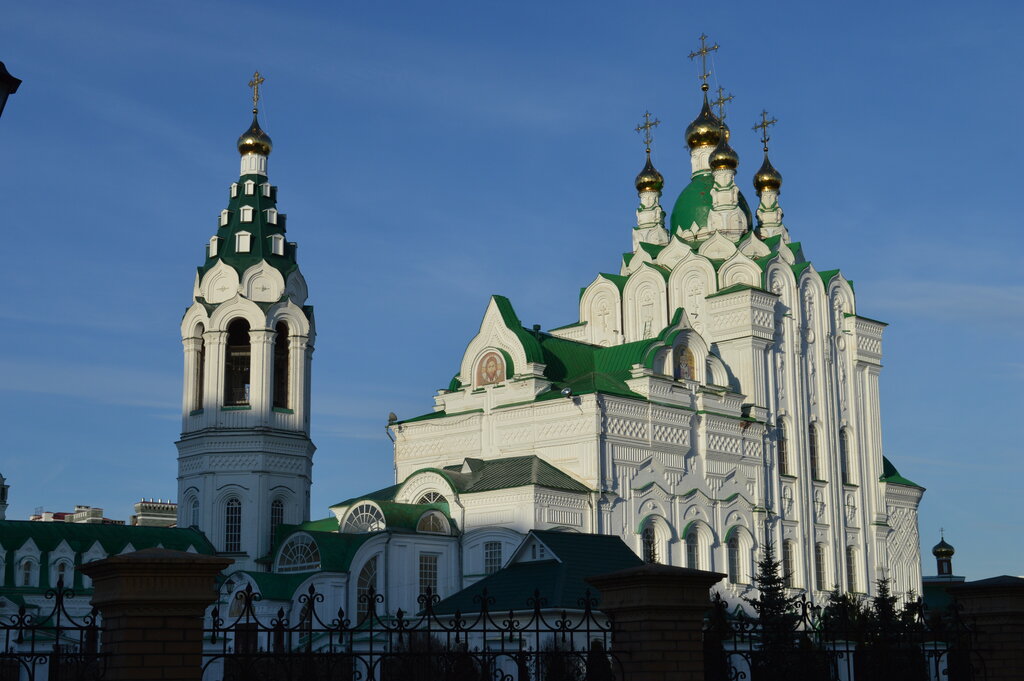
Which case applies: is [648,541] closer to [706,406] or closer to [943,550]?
[706,406]

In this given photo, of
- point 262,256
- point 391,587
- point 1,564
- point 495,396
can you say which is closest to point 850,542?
point 495,396

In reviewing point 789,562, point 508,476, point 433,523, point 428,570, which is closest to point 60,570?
point 428,570

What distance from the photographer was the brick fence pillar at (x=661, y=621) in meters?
9.21

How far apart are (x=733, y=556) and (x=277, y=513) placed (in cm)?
1211

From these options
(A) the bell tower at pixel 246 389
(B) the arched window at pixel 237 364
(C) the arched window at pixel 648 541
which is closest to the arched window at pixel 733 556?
(C) the arched window at pixel 648 541

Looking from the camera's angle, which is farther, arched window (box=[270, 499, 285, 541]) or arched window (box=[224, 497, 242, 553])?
arched window (box=[270, 499, 285, 541])

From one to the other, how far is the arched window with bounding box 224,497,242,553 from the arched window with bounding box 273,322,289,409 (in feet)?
9.24

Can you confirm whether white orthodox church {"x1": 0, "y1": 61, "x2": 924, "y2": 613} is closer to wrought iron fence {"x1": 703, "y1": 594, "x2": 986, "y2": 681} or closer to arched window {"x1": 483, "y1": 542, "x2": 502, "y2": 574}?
arched window {"x1": 483, "y1": 542, "x2": 502, "y2": 574}

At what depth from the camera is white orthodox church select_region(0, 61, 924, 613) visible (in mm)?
30891

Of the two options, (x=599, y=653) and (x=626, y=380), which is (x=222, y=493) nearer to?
(x=626, y=380)

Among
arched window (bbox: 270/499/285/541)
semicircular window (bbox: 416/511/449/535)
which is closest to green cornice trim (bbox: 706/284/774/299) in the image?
semicircular window (bbox: 416/511/449/535)

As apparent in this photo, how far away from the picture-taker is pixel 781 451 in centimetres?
3884

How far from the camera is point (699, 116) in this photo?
43.8 metres

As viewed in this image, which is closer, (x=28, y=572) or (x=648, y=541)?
(x=28, y=572)
